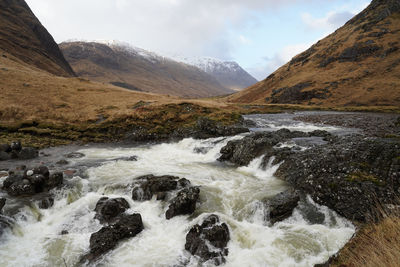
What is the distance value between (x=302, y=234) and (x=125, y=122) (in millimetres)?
32981

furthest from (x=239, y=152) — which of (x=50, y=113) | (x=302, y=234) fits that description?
(x=50, y=113)

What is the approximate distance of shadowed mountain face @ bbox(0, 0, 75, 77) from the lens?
310ft

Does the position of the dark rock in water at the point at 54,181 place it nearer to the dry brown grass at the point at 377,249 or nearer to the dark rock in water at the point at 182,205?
the dark rock in water at the point at 182,205

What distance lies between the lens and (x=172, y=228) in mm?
11531

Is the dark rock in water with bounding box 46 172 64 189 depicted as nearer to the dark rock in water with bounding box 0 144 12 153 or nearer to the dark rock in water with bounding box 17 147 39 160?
the dark rock in water with bounding box 17 147 39 160

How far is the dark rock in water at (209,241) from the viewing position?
9.38 metres

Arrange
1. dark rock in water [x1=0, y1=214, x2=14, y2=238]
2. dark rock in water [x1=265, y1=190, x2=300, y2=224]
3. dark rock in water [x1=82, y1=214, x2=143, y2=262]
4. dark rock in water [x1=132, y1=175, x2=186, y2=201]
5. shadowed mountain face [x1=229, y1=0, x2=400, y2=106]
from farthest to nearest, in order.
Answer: shadowed mountain face [x1=229, y1=0, x2=400, y2=106], dark rock in water [x1=132, y1=175, x2=186, y2=201], dark rock in water [x1=265, y1=190, x2=300, y2=224], dark rock in water [x1=0, y1=214, x2=14, y2=238], dark rock in water [x1=82, y1=214, x2=143, y2=262]

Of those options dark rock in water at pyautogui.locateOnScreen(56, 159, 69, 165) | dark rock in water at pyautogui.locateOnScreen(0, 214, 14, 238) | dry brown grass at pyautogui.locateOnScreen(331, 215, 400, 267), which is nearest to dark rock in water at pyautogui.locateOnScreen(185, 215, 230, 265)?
dry brown grass at pyautogui.locateOnScreen(331, 215, 400, 267)

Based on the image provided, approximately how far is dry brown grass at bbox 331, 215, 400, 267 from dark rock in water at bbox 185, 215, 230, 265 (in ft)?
13.6

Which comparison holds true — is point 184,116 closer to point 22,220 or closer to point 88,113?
point 88,113

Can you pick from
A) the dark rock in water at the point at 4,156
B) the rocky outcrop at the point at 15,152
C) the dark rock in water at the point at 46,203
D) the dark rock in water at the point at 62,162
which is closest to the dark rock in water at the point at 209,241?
the dark rock in water at the point at 46,203

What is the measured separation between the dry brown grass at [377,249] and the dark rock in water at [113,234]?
838 cm

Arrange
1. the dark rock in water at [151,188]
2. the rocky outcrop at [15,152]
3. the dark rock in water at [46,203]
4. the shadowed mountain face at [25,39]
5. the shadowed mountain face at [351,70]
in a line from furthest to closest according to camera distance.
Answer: the shadowed mountain face at [25,39]
the shadowed mountain face at [351,70]
the rocky outcrop at [15,152]
the dark rock in water at [151,188]
the dark rock in water at [46,203]

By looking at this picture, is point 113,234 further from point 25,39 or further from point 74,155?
point 25,39
